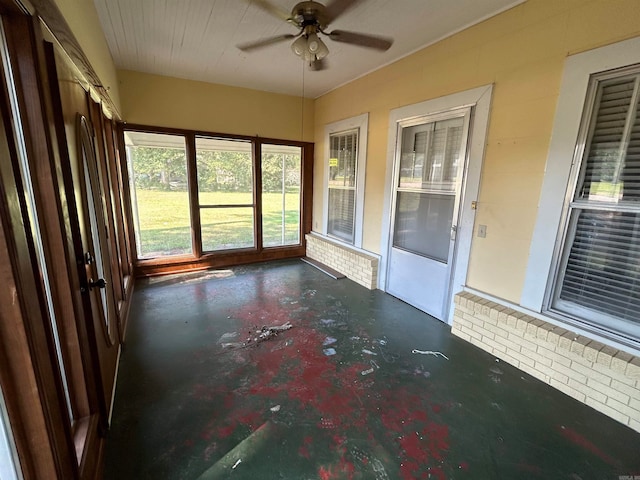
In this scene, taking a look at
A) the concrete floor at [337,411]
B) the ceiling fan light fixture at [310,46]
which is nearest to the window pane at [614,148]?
the concrete floor at [337,411]

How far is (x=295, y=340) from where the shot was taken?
2846mm

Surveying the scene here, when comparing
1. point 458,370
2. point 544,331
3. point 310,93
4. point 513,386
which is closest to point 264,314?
point 458,370

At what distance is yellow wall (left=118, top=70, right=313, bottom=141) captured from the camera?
4.09 metres

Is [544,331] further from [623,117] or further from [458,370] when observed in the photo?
[623,117]

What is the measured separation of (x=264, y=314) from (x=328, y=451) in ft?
6.00

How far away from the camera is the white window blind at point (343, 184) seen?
4559 millimetres

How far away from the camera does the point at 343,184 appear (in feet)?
15.8

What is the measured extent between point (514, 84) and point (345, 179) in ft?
8.62

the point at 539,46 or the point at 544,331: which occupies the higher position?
the point at 539,46

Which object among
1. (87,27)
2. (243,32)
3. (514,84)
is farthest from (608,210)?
(87,27)

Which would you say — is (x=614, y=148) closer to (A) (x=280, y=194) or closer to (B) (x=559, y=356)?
(B) (x=559, y=356)

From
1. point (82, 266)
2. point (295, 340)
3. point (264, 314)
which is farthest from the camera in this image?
point (264, 314)

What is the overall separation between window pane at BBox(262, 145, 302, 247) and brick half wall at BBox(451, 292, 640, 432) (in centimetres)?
352

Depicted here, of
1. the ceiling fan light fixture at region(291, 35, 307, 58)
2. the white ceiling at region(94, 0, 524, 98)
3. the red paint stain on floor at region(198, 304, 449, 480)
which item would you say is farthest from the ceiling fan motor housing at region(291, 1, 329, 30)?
the red paint stain on floor at region(198, 304, 449, 480)
